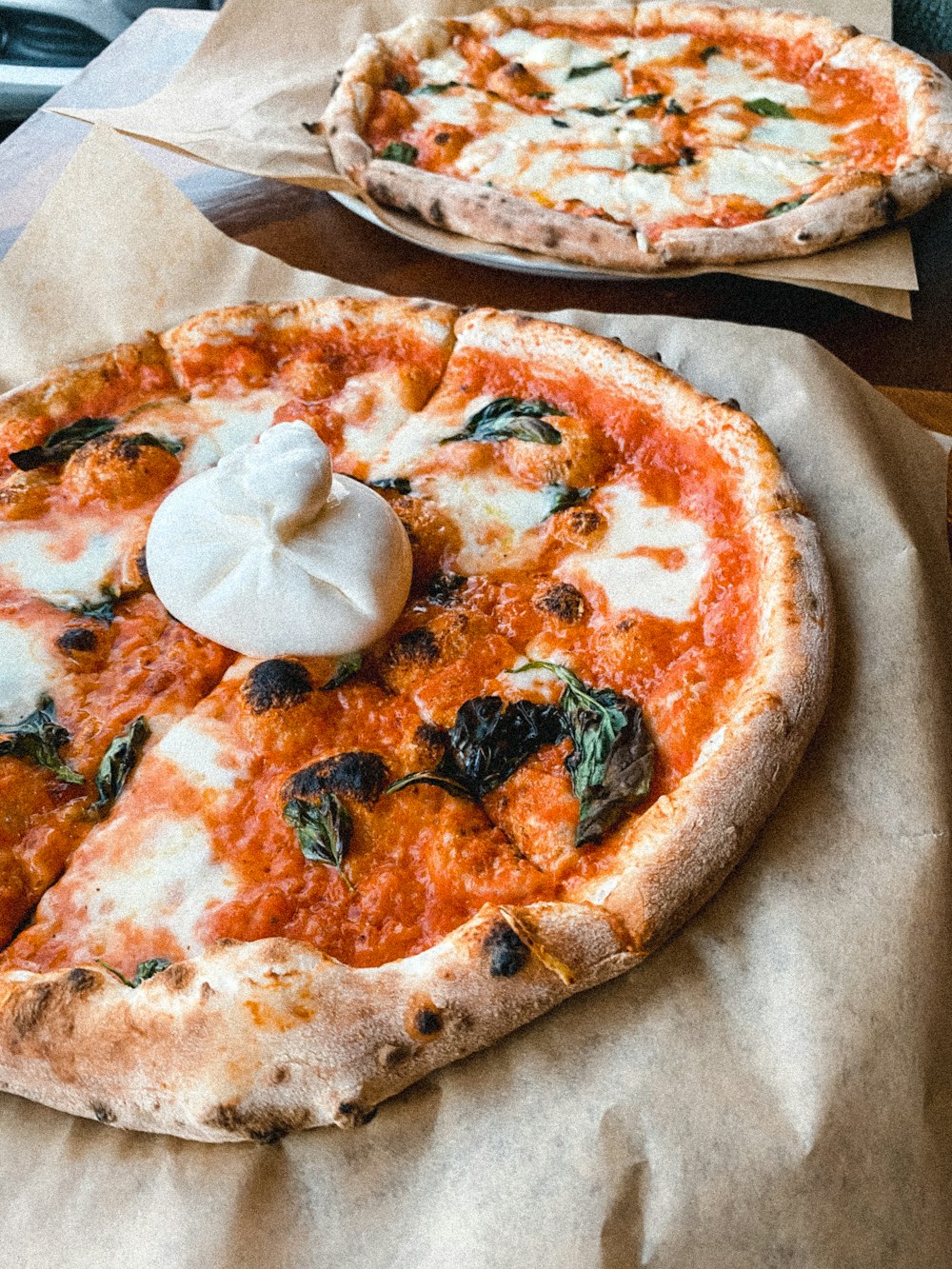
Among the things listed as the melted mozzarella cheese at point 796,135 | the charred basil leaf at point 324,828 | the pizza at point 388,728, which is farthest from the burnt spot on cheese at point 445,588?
the melted mozzarella cheese at point 796,135

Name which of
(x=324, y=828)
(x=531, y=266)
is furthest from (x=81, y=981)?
(x=531, y=266)

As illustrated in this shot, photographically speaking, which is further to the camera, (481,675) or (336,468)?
(336,468)

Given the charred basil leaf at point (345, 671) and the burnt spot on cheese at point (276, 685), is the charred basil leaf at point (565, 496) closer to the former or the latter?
the charred basil leaf at point (345, 671)

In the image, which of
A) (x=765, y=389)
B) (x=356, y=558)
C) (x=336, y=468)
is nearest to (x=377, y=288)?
(x=336, y=468)

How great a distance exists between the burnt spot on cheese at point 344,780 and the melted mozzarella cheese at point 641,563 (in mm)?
626

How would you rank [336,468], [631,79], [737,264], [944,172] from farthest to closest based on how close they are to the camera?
[631,79], [944,172], [737,264], [336,468]

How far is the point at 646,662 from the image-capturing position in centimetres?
213

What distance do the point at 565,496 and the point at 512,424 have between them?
0.25m

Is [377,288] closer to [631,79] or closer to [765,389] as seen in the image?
[765,389]

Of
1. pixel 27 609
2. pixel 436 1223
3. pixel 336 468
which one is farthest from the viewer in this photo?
pixel 336 468

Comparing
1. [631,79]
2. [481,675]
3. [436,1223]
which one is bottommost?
[436,1223]

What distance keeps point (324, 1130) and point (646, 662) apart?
1021 millimetres

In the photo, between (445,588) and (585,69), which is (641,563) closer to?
(445,588)

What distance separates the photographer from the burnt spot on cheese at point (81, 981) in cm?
168
